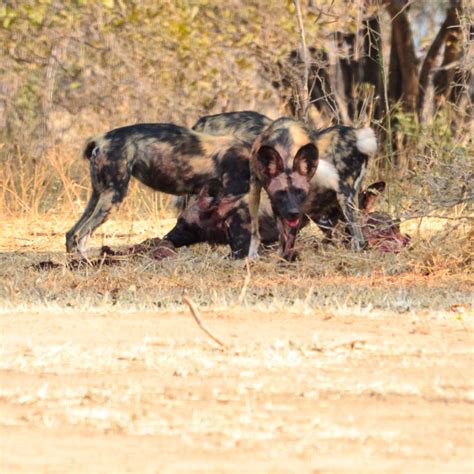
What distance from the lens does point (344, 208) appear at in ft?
24.3

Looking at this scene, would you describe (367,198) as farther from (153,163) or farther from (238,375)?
(238,375)

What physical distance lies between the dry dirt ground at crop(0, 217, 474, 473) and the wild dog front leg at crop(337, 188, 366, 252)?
34.8 inches

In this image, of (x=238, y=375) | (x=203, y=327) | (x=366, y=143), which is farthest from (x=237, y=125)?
(x=238, y=375)

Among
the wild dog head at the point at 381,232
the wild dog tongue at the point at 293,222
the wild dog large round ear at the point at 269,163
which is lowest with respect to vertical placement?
the wild dog head at the point at 381,232

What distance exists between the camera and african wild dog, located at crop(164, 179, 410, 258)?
7.34 m

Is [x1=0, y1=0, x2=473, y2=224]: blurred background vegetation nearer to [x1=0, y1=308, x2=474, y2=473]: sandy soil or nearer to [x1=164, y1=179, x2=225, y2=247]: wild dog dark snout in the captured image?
[x1=164, y1=179, x2=225, y2=247]: wild dog dark snout

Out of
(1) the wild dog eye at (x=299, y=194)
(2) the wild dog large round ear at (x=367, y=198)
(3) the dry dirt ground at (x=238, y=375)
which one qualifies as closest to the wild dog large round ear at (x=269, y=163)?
(1) the wild dog eye at (x=299, y=194)

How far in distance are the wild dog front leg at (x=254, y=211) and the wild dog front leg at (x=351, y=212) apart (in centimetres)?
52

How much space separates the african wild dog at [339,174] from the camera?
7.41 meters

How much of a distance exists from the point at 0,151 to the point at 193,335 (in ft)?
28.9

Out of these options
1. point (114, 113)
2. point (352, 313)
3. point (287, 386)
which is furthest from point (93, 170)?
point (114, 113)

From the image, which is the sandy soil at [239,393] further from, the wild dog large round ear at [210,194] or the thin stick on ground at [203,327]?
the wild dog large round ear at [210,194]

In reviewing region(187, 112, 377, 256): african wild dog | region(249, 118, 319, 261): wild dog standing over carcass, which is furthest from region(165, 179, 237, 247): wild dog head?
region(187, 112, 377, 256): african wild dog

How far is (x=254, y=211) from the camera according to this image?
7.29 meters
